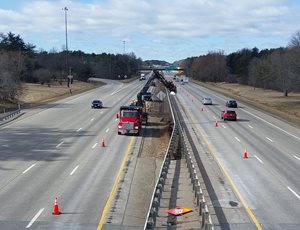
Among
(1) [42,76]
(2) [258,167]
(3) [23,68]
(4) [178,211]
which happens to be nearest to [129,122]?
(2) [258,167]

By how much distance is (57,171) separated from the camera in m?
25.7

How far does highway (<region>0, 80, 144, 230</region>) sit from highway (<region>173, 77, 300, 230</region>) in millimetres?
5397

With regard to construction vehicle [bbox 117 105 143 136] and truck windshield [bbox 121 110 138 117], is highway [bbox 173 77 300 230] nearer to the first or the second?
construction vehicle [bbox 117 105 143 136]

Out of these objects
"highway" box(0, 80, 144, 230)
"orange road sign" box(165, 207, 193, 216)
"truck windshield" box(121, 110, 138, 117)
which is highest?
A: "truck windshield" box(121, 110, 138, 117)

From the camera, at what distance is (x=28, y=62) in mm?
141375

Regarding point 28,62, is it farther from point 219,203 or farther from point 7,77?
point 219,203

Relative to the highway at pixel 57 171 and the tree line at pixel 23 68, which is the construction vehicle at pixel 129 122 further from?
the tree line at pixel 23 68

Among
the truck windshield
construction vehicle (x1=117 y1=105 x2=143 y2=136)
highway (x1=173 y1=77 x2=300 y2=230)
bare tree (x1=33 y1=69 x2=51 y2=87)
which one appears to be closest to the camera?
highway (x1=173 y1=77 x2=300 y2=230)

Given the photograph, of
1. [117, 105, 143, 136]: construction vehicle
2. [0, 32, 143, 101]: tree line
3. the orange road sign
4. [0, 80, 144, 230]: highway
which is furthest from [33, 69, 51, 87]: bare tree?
the orange road sign

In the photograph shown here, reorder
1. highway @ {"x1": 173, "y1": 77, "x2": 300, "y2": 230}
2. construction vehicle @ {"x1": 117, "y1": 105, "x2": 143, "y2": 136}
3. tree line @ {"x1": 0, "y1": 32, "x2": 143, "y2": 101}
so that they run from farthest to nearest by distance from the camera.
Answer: tree line @ {"x1": 0, "y1": 32, "x2": 143, "y2": 101}, construction vehicle @ {"x1": 117, "y1": 105, "x2": 143, "y2": 136}, highway @ {"x1": 173, "y1": 77, "x2": 300, "y2": 230}

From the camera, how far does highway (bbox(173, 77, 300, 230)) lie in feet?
58.1

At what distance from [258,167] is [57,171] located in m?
11.0

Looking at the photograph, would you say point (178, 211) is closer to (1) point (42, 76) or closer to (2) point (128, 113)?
(2) point (128, 113)

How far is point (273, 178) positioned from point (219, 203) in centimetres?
605
